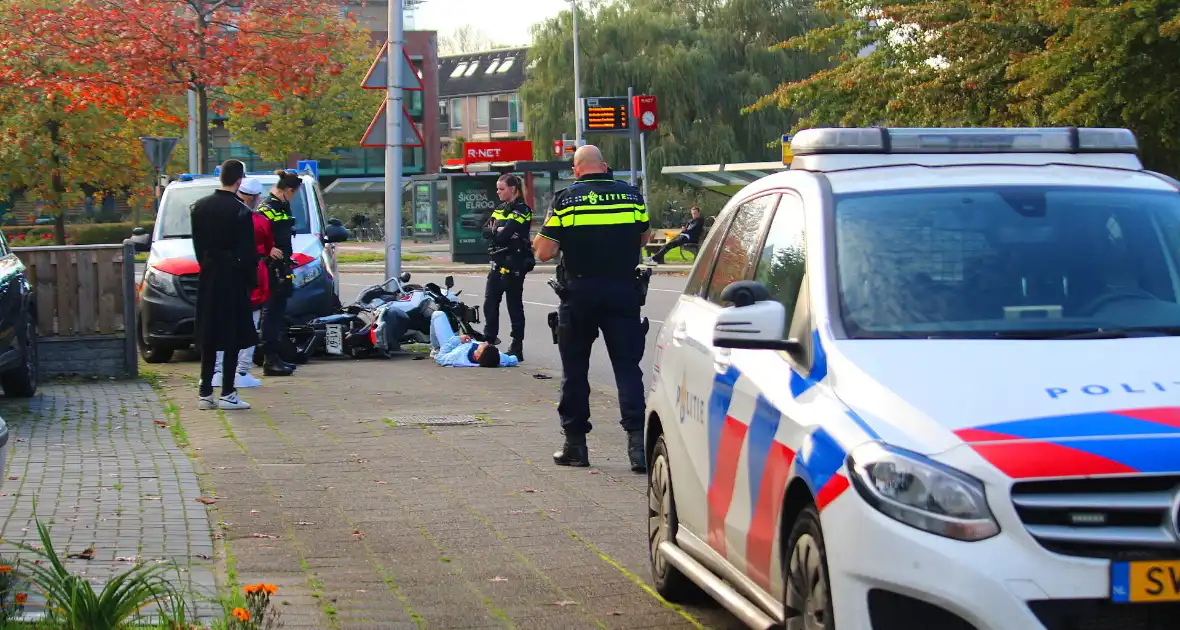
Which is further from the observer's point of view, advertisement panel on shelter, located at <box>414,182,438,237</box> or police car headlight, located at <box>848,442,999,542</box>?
advertisement panel on shelter, located at <box>414,182,438,237</box>

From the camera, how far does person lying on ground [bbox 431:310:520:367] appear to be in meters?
16.3

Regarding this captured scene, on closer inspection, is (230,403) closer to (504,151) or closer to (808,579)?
(808,579)

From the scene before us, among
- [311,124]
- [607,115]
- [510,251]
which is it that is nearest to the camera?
[510,251]

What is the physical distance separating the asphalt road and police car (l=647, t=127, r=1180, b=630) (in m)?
5.99

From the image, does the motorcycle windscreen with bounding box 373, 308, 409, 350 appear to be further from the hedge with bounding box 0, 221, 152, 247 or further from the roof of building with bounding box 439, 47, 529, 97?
the roof of building with bounding box 439, 47, 529, 97

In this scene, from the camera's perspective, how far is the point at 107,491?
28.0 feet

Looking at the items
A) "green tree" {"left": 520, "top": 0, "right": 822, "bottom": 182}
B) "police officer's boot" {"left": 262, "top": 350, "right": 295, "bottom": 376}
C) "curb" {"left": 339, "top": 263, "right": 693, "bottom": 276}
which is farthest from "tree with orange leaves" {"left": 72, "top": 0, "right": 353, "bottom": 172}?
"green tree" {"left": 520, "top": 0, "right": 822, "bottom": 182}

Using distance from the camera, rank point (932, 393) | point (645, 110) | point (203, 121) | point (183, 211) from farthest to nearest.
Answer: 1. point (645, 110)
2. point (203, 121)
3. point (183, 211)
4. point (932, 393)

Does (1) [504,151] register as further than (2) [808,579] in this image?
Yes

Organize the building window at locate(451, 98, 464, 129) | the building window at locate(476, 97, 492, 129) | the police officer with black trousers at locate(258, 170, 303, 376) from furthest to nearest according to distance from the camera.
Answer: the building window at locate(451, 98, 464, 129), the building window at locate(476, 97, 492, 129), the police officer with black trousers at locate(258, 170, 303, 376)

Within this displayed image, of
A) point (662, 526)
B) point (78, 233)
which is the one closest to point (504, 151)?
point (78, 233)

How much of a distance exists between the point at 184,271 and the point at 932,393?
14122mm

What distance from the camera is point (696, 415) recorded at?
5.73 meters

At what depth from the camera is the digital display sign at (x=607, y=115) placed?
1318 inches
